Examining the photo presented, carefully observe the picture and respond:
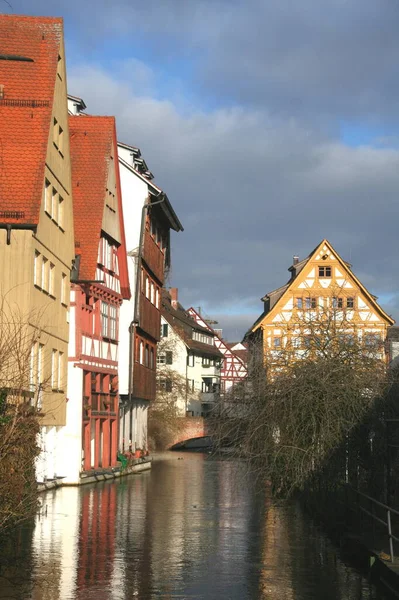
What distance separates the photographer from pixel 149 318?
48.9 meters

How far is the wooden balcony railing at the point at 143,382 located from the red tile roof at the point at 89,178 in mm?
9120

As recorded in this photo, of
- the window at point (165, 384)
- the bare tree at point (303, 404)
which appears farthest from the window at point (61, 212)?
the window at point (165, 384)

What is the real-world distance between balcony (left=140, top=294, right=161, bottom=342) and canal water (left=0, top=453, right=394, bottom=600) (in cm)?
1842

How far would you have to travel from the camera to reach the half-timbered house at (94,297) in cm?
3575

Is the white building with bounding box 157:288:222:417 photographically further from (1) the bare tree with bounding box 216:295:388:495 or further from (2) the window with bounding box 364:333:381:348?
(1) the bare tree with bounding box 216:295:388:495

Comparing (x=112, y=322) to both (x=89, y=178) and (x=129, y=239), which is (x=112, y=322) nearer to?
(x=129, y=239)

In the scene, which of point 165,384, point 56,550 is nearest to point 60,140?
point 56,550

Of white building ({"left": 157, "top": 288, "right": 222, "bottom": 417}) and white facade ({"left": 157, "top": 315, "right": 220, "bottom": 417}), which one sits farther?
white facade ({"left": 157, "top": 315, "right": 220, "bottom": 417})

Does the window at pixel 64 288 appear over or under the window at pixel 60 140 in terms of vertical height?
under

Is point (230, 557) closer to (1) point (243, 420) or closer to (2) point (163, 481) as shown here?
(1) point (243, 420)

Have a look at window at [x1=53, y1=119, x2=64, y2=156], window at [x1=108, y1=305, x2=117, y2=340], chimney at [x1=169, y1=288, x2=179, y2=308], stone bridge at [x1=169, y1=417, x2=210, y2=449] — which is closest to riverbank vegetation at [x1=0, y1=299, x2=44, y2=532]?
window at [x1=53, y1=119, x2=64, y2=156]

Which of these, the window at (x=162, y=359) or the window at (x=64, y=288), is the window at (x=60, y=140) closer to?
the window at (x=64, y=288)

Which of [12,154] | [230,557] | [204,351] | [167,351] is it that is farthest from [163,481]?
[204,351]

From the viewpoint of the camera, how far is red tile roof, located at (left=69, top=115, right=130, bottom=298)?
3675 cm
